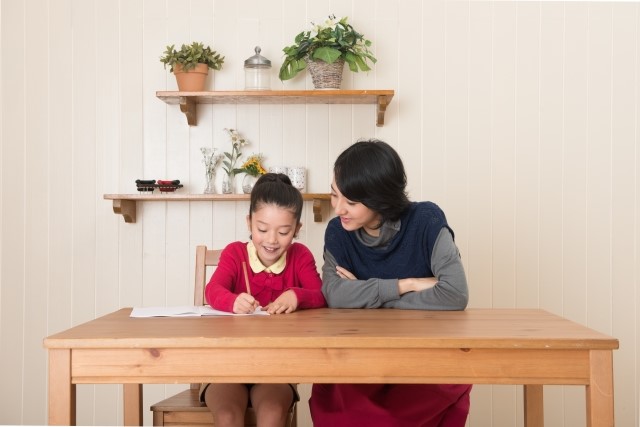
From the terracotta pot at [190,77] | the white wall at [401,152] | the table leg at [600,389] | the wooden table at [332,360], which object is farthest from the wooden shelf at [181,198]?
the table leg at [600,389]

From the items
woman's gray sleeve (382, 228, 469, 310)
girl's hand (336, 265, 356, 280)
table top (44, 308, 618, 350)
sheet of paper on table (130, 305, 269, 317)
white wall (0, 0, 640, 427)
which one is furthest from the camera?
white wall (0, 0, 640, 427)

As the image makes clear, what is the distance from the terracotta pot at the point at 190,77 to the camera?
3195 millimetres

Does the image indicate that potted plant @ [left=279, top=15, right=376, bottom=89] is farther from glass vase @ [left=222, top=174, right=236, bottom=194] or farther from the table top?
the table top

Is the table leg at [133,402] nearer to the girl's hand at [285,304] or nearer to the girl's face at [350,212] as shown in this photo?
the girl's hand at [285,304]

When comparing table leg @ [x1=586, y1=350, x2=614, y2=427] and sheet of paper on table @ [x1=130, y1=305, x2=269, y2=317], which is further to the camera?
sheet of paper on table @ [x1=130, y1=305, x2=269, y2=317]

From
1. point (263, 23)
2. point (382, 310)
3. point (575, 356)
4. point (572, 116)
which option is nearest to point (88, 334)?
point (382, 310)

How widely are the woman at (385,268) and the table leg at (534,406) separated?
0.64ft

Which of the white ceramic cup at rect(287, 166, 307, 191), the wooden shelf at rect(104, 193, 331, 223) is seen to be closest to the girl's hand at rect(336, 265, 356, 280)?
the wooden shelf at rect(104, 193, 331, 223)

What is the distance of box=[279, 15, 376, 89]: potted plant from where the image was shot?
10.3 ft

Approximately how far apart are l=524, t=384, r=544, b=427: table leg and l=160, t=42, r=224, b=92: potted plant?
1875mm

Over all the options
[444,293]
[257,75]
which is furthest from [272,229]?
[257,75]

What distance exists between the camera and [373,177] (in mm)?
2131

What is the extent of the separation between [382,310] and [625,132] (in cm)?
189

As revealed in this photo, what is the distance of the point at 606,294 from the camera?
132 inches
